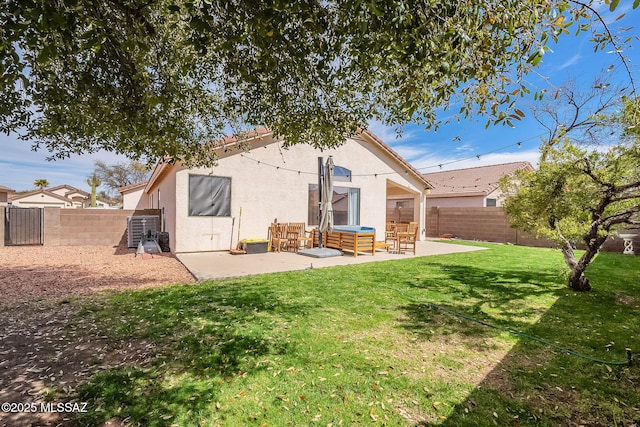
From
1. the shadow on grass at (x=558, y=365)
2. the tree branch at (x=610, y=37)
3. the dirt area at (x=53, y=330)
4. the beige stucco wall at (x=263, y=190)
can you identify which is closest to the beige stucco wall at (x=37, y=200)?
the beige stucco wall at (x=263, y=190)

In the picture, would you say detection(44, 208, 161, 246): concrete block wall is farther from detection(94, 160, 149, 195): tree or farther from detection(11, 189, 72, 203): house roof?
detection(11, 189, 72, 203): house roof

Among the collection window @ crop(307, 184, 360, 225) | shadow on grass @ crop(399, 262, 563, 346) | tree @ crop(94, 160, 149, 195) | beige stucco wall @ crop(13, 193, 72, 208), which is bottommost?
shadow on grass @ crop(399, 262, 563, 346)

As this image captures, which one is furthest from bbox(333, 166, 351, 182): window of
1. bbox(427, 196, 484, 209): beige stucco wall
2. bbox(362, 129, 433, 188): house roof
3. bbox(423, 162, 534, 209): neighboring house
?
bbox(427, 196, 484, 209): beige stucco wall

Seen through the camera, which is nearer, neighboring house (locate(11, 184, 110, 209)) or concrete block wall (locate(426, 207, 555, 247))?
concrete block wall (locate(426, 207, 555, 247))

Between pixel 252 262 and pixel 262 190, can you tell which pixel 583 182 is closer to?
pixel 252 262

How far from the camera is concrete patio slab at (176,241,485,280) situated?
7.67 m

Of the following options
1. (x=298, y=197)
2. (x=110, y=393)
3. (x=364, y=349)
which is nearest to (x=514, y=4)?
(x=364, y=349)

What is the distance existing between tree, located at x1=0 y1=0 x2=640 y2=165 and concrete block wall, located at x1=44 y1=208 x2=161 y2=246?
9.47 metres

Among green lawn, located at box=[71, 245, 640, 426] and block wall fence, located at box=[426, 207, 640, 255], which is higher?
block wall fence, located at box=[426, 207, 640, 255]

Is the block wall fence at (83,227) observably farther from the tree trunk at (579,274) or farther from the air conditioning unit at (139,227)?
the tree trunk at (579,274)

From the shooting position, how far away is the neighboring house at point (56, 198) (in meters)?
38.8

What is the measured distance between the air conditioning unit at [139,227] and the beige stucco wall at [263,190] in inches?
51.9

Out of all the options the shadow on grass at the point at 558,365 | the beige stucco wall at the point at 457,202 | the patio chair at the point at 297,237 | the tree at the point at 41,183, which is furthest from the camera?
the tree at the point at 41,183

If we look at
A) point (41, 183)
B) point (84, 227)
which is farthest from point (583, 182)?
point (41, 183)
